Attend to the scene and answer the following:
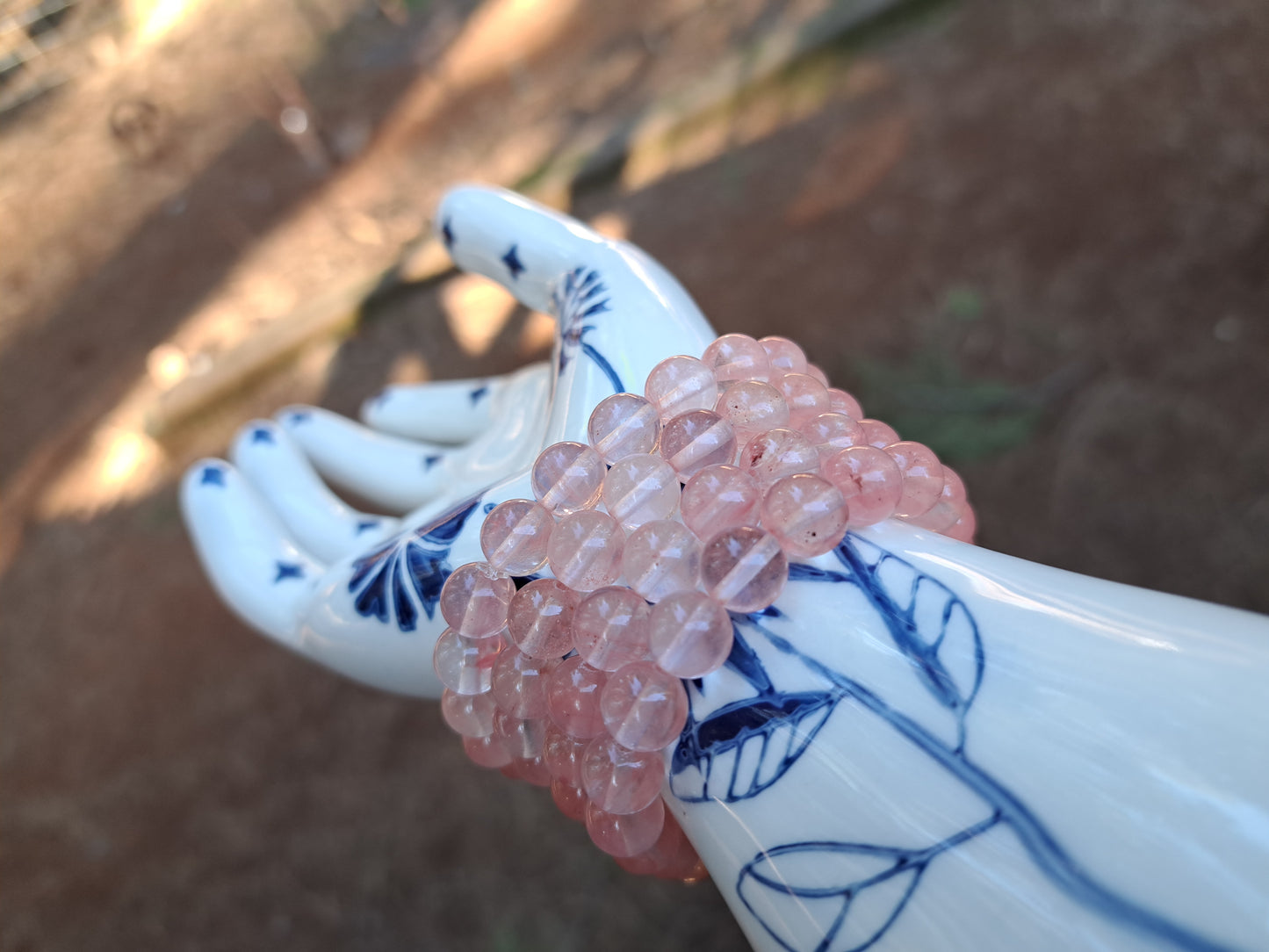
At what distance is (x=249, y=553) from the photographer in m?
0.98

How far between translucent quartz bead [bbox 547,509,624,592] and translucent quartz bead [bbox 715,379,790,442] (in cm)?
12

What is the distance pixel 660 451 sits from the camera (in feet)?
2.00

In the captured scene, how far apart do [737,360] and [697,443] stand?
0.37ft

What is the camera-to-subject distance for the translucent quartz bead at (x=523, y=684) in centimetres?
60

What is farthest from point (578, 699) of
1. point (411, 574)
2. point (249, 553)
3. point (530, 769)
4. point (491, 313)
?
point (491, 313)

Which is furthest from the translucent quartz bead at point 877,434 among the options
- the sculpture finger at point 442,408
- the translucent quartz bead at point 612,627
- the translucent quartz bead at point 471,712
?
the sculpture finger at point 442,408

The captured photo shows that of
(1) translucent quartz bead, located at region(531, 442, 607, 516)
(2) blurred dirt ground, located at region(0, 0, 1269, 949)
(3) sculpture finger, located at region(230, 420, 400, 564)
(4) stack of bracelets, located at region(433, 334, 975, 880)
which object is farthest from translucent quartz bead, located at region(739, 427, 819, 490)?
(2) blurred dirt ground, located at region(0, 0, 1269, 949)

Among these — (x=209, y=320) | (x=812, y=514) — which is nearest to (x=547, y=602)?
(x=812, y=514)

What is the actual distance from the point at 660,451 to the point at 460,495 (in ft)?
1.29

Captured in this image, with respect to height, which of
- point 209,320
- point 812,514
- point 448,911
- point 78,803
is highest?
point 812,514

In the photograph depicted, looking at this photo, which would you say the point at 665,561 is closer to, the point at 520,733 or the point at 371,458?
the point at 520,733

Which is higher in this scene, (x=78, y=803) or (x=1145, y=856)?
(x=1145, y=856)

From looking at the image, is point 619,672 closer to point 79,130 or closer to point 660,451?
point 660,451

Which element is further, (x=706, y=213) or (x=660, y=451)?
(x=706, y=213)
